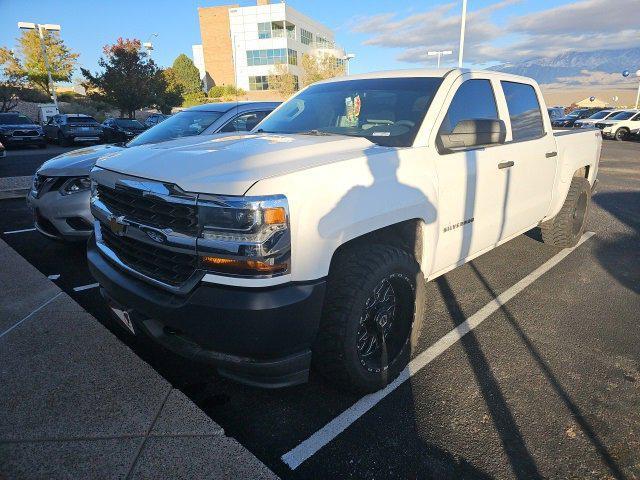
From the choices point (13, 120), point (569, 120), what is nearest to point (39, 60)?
point (13, 120)

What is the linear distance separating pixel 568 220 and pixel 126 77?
37.0 m

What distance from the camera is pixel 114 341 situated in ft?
10.6

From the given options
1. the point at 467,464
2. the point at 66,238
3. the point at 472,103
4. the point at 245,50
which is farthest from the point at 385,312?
the point at 245,50

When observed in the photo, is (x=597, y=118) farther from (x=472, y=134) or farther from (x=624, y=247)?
(x=472, y=134)

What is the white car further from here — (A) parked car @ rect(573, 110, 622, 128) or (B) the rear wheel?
(A) parked car @ rect(573, 110, 622, 128)

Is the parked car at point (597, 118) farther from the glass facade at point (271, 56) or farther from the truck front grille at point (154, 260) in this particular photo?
the glass facade at point (271, 56)

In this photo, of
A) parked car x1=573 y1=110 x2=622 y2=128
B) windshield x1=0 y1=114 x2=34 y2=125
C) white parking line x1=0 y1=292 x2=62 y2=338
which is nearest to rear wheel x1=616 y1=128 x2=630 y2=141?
parked car x1=573 y1=110 x2=622 y2=128

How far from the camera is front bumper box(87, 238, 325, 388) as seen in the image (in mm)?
2014

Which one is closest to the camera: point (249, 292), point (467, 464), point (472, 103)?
point (249, 292)

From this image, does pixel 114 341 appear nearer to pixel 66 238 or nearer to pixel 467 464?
pixel 66 238

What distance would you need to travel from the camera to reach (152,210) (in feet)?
7.48

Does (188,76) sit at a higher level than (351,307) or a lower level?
higher

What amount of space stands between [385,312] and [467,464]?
911 mm

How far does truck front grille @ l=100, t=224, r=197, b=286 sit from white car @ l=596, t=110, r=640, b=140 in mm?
29277
